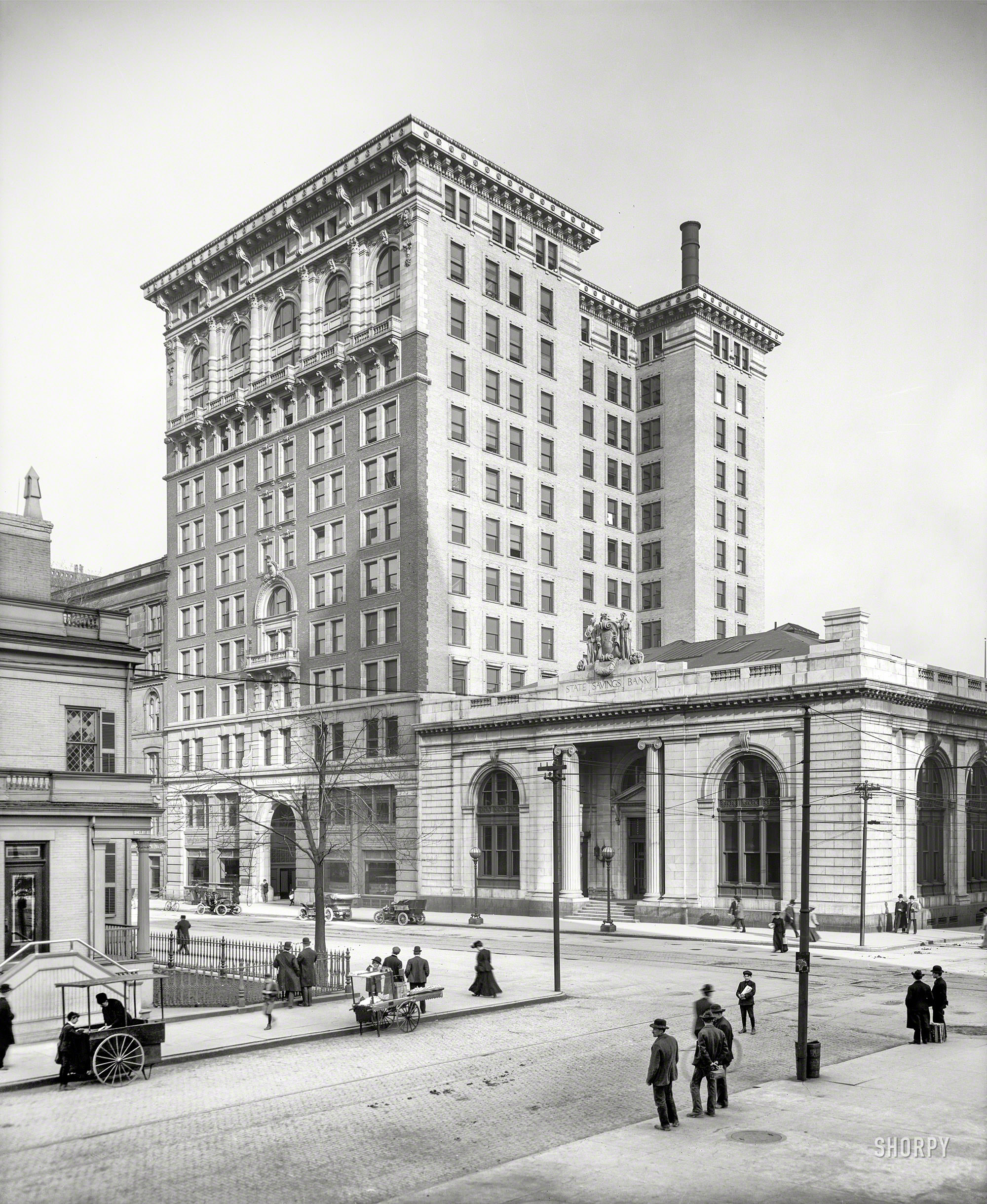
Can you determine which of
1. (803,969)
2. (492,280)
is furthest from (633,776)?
(803,969)

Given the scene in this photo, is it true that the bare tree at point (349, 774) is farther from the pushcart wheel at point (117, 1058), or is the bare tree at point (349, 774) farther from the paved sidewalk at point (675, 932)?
the pushcart wheel at point (117, 1058)

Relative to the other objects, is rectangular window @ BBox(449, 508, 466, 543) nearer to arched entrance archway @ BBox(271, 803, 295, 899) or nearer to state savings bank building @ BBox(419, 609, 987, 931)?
state savings bank building @ BBox(419, 609, 987, 931)

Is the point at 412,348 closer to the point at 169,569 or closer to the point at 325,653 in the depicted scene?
the point at 325,653

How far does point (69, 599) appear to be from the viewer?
3708 inches

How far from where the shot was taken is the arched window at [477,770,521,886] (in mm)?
59312

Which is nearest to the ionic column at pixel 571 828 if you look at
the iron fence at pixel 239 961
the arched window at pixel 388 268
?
the iron fence at pixel 239 961

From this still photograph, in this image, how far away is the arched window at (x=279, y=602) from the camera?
242 feet

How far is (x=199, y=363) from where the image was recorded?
83.4 meters

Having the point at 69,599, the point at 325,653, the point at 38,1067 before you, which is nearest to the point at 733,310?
the point at 325,653

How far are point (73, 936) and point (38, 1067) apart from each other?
28.3ft

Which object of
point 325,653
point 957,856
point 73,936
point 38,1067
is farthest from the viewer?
point 325,653

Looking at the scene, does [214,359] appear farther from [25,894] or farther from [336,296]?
[25,894]

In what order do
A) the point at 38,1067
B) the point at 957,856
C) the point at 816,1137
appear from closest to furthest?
the point at 816,1137, the point at 38,1067, the point at 957,856

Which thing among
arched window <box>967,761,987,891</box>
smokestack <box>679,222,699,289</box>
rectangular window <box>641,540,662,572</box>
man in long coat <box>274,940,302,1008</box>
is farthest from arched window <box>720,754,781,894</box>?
smokestack <box>679,222,699,289</box>
